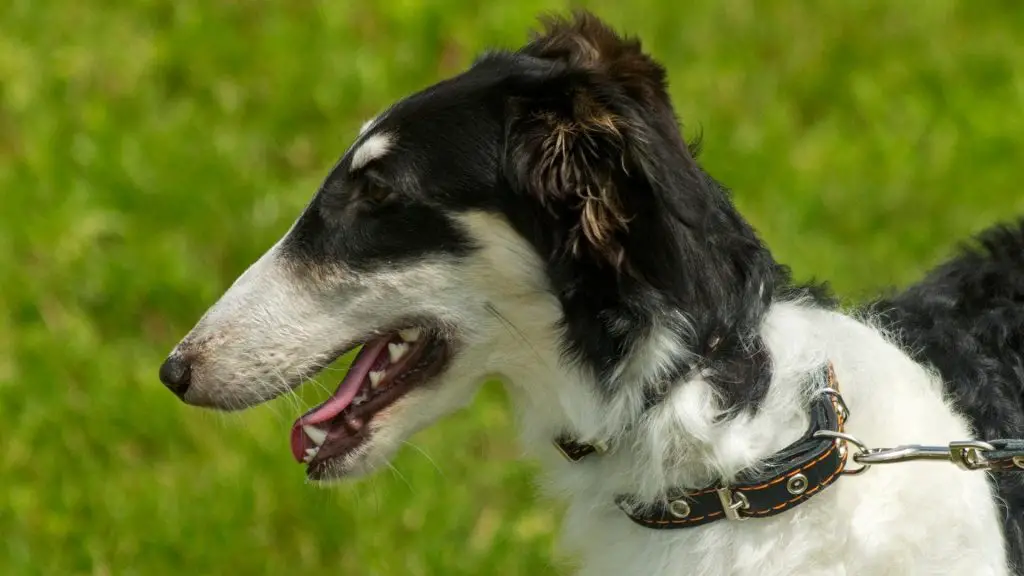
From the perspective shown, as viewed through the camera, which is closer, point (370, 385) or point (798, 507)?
point (798, 507)

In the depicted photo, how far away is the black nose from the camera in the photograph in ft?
9.53

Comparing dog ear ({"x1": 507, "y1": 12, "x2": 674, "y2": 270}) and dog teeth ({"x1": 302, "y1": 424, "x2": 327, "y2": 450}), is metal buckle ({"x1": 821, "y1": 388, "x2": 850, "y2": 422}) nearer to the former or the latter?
dog ear ({"x1": 507, "y1": 12, "x2": 674, "y2": 270})

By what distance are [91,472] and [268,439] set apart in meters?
0.60

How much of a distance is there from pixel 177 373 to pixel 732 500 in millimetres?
1231

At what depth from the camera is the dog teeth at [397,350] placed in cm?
288

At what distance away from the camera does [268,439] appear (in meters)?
4.39

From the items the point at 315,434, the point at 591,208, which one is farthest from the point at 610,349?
the point at 315,434

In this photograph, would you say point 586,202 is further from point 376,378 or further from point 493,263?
point 376,378

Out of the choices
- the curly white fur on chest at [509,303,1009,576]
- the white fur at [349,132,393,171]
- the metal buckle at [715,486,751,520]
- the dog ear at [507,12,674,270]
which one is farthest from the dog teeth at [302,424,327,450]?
the metal buckle at [715,486,751,520]

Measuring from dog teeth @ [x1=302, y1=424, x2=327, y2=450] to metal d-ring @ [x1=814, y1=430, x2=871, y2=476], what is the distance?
106 centimetres

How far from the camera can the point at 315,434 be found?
115 inches

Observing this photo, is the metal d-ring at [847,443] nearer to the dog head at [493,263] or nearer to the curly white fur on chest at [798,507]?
the curly white fur on chest at [798,507]

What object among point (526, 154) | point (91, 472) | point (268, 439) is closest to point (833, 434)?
point (526, 154)

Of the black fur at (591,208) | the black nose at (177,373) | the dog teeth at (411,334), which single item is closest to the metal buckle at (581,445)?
the black fur at (591,208)
